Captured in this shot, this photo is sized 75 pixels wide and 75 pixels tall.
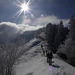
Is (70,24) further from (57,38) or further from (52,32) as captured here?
(52,32)

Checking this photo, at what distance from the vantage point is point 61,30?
44.4 meters

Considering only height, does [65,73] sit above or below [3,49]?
below

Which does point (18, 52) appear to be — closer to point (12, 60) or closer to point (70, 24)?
point (12, 60)

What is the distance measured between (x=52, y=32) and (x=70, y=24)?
11522mm

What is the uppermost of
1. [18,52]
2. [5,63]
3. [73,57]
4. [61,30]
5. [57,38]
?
[61,30]

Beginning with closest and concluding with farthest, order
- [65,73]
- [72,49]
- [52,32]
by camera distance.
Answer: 1. [65,73]
2. [72,49]
3. [52,32]

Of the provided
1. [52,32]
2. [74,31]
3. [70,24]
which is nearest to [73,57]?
[74,31]

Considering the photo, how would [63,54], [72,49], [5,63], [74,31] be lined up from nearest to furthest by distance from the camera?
[5,63], [72,49], [63,54], [74,31]

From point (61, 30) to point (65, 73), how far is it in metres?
34.1

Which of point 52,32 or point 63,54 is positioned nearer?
point 63,54

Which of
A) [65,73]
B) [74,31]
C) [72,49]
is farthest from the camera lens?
[74,31]

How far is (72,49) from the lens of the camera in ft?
89.4

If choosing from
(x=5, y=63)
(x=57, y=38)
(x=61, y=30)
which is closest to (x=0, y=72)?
(x=5, y=63)

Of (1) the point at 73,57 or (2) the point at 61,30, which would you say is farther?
(2) the point at 61,30
